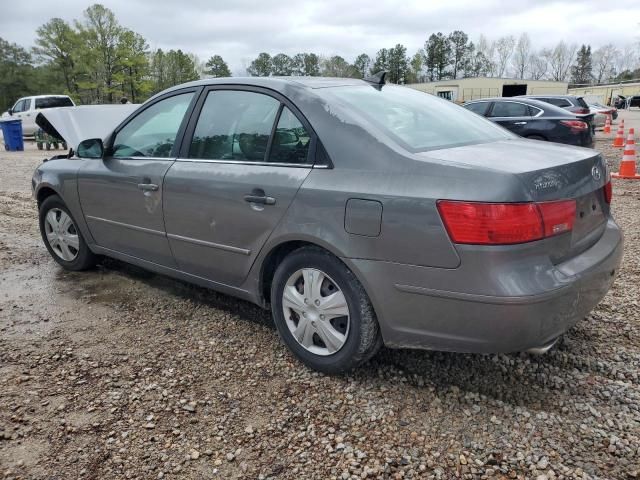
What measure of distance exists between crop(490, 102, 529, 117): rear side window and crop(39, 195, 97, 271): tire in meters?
9.46

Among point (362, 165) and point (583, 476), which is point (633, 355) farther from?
point (362, 165)

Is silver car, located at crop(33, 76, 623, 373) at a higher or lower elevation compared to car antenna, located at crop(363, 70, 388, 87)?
lower

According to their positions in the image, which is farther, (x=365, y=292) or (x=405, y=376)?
(x=405, y=376)

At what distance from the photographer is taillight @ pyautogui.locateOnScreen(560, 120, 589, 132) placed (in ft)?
33.0

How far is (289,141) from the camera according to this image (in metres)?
2.86

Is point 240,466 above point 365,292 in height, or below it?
below

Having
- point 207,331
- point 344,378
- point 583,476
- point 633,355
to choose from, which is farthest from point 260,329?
point 633,355

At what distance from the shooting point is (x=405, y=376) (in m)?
2.80

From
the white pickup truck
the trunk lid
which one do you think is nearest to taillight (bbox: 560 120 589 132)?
the trunk lid

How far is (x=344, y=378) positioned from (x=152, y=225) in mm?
1760

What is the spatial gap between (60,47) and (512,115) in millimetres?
55554

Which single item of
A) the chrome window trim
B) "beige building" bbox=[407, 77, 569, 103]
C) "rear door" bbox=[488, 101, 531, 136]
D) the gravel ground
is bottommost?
the gravel ground

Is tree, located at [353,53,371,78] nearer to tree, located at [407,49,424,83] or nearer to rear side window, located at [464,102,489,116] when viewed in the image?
tree, located at [407,49,424,83]

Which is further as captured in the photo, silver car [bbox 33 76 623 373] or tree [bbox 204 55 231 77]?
tree [bbox 204 55 231 77]
